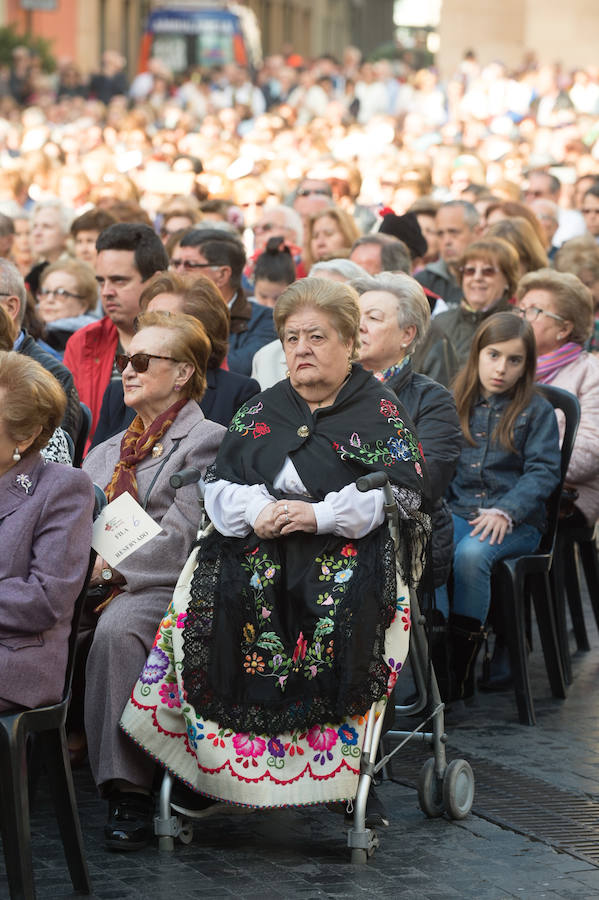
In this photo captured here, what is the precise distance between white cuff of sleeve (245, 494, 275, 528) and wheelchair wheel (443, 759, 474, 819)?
1.07m

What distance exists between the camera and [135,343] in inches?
255

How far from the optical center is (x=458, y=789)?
601 cm

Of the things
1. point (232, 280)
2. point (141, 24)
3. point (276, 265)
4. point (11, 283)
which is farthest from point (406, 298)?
point (141, 24)

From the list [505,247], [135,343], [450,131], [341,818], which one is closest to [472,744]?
[341,818]

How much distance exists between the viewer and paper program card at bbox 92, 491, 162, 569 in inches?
220

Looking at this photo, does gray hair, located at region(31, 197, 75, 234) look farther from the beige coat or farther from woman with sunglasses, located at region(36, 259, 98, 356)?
the beige coat

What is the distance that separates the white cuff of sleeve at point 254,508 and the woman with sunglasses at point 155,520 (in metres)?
0.48

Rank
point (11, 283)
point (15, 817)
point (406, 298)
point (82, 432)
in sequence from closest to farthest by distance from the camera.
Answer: point (15, 817)
point (82, 432)
point (406, 298)
point (11, 283)

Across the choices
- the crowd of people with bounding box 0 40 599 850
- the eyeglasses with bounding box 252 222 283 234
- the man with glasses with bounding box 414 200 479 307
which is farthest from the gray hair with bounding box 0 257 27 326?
the eyeglasses with bounding box 252 222 283 234

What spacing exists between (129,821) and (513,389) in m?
2.99

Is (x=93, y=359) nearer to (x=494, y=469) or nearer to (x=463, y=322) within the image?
(x=494, y=469)

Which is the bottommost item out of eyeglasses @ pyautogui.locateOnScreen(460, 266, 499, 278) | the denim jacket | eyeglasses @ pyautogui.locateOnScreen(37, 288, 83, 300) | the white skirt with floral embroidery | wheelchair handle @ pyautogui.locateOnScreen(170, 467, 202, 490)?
the white skirt with floral embroidery

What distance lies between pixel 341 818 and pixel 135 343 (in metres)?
1.83

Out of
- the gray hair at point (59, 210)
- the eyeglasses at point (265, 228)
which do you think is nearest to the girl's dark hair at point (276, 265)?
the eyeglasses at point (265, 228)
